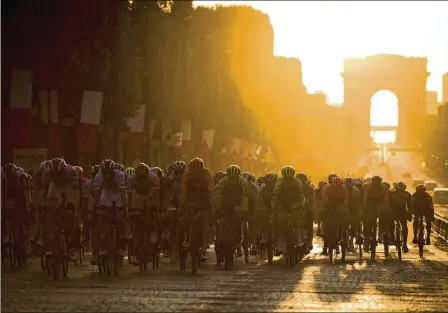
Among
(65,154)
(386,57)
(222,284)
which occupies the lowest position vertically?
(222,284)

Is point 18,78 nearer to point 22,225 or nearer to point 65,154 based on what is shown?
point 65,154

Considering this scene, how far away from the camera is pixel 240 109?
82.6m

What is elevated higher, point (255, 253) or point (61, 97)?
point (61, 97)

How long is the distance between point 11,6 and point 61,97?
4.23m

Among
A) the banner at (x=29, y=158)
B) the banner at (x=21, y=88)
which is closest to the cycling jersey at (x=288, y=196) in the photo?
the banner at (x=29, y=158)

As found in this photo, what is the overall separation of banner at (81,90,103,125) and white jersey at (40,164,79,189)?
26.7m

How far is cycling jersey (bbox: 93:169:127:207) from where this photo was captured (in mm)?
17891

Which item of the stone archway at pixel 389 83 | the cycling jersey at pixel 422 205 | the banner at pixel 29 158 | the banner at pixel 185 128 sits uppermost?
the stone archway at pixel 389 83

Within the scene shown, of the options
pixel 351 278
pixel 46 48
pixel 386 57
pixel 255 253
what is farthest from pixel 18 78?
pixel 386 57

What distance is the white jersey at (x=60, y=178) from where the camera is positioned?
702 inches

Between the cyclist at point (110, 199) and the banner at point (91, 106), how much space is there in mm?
26642

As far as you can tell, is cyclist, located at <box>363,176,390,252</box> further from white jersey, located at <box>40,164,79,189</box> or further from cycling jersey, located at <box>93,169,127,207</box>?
white jersey, located at <box>40,164,79,189</box>

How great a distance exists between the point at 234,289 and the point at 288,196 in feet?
20.4

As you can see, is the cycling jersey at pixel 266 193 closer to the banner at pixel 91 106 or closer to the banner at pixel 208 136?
the banner at pixel 91 106
